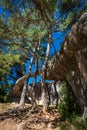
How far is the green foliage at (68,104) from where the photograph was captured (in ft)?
30.0

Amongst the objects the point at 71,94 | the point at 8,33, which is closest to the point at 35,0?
the point at 8,33

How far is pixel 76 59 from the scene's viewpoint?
8633mm

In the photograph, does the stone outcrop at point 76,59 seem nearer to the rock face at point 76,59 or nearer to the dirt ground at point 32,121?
the rock face at point 76,59

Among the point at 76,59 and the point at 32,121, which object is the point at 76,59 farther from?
the point at 32,121

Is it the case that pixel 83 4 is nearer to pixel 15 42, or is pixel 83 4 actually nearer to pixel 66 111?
pixel 15 42

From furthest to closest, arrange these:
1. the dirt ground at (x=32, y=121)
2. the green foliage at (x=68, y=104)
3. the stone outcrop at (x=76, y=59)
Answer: the green foliage at (x=68, y=104) < the dirt ground at (x=32, y=121) < the stone outcrop at (x=76, y=59)

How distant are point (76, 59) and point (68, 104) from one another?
7.33ft

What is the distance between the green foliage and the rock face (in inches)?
25.7

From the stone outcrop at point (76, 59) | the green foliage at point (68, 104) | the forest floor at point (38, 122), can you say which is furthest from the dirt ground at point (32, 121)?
the stone outcrop at point (76, 59)

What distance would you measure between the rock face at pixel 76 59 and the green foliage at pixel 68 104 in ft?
2.14

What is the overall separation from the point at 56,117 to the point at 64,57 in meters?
2.37

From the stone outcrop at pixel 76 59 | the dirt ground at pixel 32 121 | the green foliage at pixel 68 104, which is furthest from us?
the green foliage at pixel 68 104

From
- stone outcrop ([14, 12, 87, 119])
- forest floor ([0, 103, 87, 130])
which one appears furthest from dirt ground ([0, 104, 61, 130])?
stone outcrop ([14, 12, 87, 119])

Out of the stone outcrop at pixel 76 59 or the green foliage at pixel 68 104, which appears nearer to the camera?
the stone outcrop at pixel 76 59
